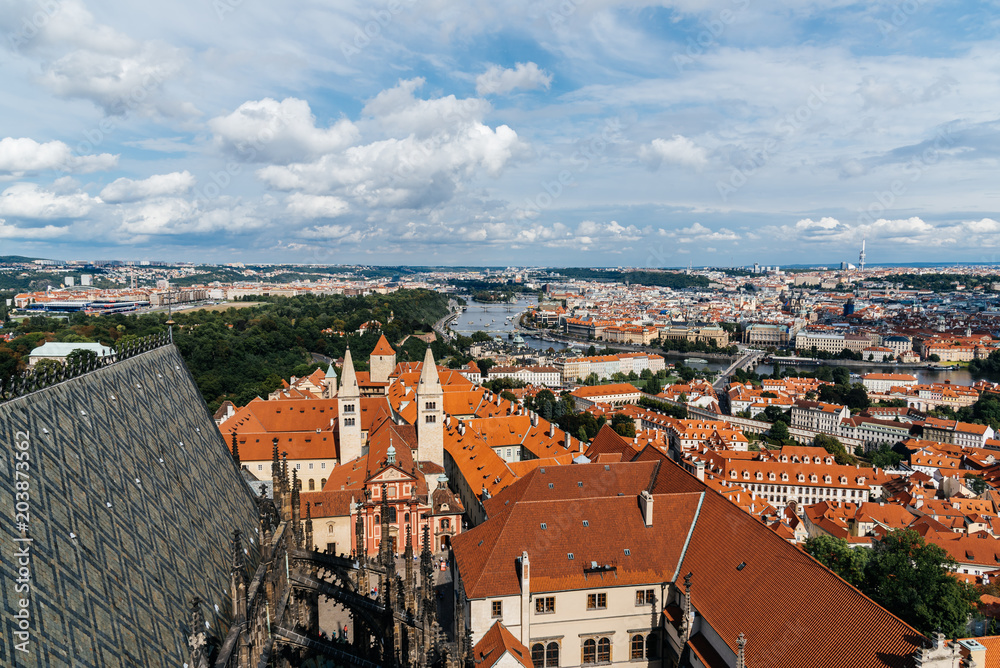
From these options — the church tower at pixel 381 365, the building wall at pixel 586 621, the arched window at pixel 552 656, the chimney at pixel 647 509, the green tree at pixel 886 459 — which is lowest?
the green tree at pixel 886 459

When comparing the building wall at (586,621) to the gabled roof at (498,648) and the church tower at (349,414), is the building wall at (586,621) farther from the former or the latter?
the church tower at (349,414)

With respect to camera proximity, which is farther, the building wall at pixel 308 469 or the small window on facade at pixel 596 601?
the building wall at pixel 308 469

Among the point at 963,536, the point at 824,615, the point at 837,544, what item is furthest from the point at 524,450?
the point at 824,615

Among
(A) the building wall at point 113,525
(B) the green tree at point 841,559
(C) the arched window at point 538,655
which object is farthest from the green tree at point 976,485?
(A) the building wall at point 113,525

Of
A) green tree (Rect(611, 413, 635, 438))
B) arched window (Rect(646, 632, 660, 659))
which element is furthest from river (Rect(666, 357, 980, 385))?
arched window (Rect(646, 632, 660, 659))

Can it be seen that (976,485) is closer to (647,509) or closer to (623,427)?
(623,427)

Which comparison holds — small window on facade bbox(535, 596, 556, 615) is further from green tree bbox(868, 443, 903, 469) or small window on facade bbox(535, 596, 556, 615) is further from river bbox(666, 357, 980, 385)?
river bbox(666, 357, 980, 385)
